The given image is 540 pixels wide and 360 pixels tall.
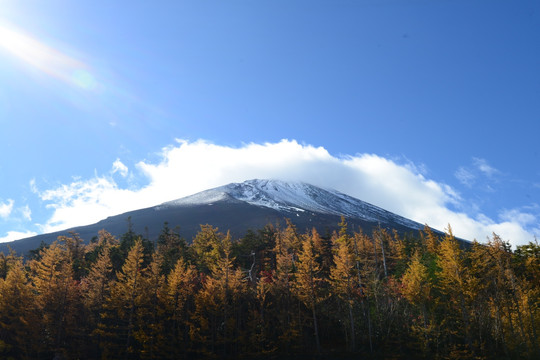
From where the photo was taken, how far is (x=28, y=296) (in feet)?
135

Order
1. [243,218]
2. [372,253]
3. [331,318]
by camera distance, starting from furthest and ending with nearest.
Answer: [243,218] < [372,253] < [331,318]

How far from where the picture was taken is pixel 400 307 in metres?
44.8

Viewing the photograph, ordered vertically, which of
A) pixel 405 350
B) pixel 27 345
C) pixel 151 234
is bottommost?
pixel 405 350

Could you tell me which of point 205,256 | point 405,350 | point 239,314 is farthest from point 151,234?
point 405,350

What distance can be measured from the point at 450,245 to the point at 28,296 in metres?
49.0

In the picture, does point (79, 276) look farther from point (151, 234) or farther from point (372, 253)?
point (151, 234)

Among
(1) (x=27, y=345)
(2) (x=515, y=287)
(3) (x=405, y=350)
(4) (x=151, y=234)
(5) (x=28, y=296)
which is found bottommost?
(3) (x=405, y=350)

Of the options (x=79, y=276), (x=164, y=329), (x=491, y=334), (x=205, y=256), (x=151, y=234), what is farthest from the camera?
(x=151, y=234)

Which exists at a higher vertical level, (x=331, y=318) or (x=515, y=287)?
(x=515, y=287)

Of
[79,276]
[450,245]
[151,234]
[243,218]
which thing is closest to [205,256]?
[79,276]

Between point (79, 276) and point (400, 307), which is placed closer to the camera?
point (400, 307)

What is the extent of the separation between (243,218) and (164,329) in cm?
14492

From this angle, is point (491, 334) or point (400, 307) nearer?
point (491, 334)

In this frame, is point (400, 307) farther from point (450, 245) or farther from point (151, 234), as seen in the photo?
point (151, 234)
